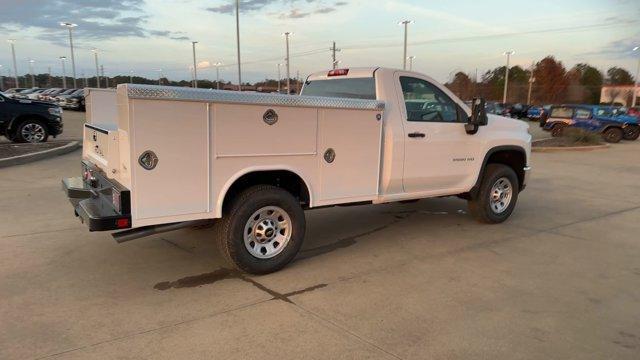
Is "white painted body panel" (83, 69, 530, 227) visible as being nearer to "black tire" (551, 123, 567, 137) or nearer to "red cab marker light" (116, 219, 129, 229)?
"red cab marker light" (116, 219, 129, 229)

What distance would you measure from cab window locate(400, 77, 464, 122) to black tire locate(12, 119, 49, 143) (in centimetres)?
1256

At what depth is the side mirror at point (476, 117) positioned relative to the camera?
A: 6277 mm

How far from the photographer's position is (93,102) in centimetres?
580

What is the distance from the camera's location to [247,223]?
4.71 metres

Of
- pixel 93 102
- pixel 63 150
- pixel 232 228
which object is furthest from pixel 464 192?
pixel 63 150

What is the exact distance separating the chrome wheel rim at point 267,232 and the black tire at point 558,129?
69.4 feet

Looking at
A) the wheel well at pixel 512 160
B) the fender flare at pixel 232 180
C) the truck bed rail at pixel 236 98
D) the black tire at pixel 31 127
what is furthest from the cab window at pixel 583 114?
the fender flare at pixel 232 180

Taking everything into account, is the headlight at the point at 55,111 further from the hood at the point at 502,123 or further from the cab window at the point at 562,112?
the cab window at the point at 562,112

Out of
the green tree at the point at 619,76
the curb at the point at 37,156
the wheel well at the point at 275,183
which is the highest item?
the green tree at the point at 619,76

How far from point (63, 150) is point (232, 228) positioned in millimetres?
10462

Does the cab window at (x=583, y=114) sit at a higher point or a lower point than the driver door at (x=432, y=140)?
lower

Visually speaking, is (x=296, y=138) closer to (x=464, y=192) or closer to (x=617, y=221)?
(x=464, y=192)

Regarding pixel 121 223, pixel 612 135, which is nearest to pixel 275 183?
pixel 121 223

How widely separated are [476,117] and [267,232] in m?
3.11
